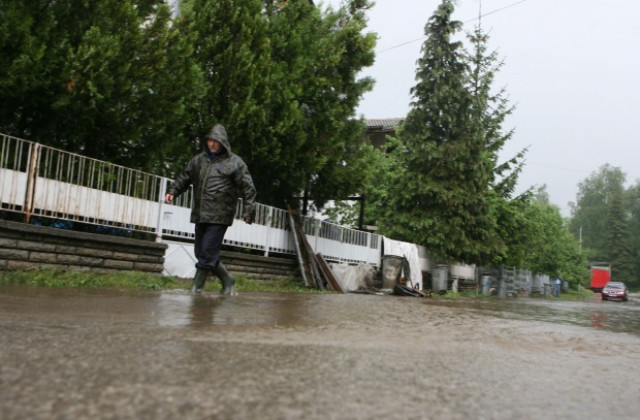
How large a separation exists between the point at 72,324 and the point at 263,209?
31.2 ft

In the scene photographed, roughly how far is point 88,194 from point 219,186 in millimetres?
2652

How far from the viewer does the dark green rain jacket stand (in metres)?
6.90

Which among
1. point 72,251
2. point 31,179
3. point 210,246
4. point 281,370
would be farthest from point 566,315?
point 31,179

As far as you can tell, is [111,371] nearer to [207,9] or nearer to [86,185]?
[86,185]

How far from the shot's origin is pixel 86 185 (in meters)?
8.52

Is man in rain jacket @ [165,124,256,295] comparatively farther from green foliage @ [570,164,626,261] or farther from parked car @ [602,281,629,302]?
green foliage @ [570,164,626,261]

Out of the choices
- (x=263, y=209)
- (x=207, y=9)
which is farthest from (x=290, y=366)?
(x=263, y=209)

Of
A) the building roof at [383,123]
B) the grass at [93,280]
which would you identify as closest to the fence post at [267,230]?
the grass at [93,280]

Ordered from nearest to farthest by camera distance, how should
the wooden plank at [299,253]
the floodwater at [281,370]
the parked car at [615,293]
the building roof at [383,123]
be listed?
the floodwater at [281,370] → the wooden plank at [299,253] → the building roof at [383,123] → the parked car at [615,293]

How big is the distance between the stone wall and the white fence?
0.31 meters

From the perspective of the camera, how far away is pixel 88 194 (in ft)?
27.9

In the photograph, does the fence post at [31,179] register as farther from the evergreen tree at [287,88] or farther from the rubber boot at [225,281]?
the evergreen tree at [287,88]

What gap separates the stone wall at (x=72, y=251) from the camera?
7.36 meters

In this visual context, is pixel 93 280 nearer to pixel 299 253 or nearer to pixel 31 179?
pixel 31 179
